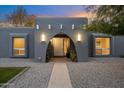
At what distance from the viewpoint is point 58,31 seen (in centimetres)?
1838

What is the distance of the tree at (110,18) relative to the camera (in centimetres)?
1051

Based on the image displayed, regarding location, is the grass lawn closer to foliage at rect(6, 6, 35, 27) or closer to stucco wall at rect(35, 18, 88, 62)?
stucco wall at rect(35, 18, 88, 62)

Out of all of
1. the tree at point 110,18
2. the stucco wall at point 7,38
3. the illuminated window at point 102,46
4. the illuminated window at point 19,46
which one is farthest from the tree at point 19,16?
the tree at point 110,18

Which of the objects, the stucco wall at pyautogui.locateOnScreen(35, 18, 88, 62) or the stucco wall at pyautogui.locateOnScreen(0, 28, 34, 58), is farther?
the stucco wall at pyautogui.locateOnScreen(0, 28, 34, 58)

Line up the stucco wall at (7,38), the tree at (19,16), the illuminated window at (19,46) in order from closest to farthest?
the illuminated window at (19,46)
the stucco wall at (7,38)
the tree at (19,16)

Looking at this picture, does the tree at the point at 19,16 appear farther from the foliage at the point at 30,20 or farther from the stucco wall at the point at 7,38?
the stucco wall at the point at 7,38

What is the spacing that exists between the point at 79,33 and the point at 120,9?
8.22 metres

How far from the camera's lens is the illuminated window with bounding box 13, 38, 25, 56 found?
2272 cm

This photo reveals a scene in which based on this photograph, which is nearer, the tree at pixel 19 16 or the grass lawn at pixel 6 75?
the grass lawn at pixel 6 75

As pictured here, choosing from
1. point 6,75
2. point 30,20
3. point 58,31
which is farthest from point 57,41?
point 6,75

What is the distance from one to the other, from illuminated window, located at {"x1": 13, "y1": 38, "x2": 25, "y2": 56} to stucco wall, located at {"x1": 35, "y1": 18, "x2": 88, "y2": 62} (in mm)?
4785

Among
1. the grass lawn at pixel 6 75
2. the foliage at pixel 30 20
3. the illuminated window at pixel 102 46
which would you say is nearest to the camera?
the grass lawn at pixel 6 75

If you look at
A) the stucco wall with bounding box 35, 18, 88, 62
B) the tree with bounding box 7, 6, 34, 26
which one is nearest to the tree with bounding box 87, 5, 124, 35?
the stucco wall with bounding box 35, 18, 88, 62

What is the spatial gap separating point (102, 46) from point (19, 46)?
8430 mm
